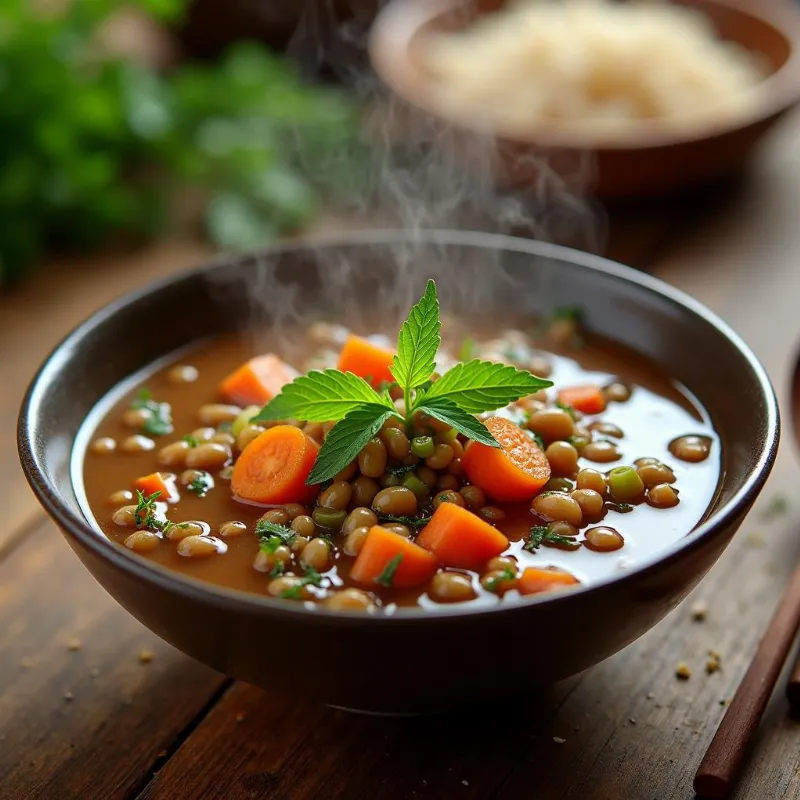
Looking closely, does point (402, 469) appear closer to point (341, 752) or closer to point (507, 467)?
point (507, 467)

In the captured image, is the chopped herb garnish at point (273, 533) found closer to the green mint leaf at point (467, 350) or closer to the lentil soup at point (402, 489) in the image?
the lentil soup at point (402, 489)

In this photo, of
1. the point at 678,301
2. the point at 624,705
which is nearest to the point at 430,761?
the point at 624,705

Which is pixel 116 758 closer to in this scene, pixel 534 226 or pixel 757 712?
pixel 757 712

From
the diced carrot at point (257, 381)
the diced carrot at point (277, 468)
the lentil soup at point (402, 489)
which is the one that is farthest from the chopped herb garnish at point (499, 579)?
the diced carrot at point (257, 381)

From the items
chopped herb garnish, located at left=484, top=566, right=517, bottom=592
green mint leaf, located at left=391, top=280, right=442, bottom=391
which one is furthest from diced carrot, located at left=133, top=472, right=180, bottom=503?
chopped herb garnish, located at left=484, top=566, right=517, bottom=592

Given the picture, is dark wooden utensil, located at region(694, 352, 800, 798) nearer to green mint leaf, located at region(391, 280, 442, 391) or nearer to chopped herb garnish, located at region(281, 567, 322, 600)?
chopped herb garnish, located at region(281, 567, 322, 600)
